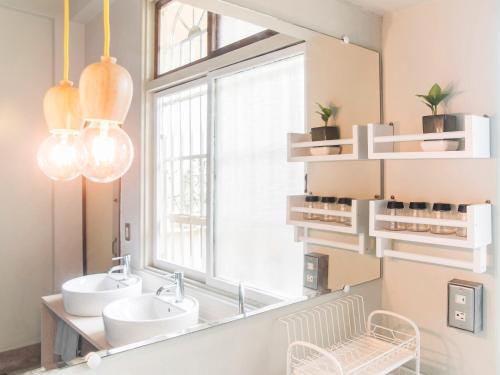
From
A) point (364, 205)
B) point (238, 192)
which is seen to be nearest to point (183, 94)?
point (238, 192)

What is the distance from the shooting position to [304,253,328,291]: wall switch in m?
1.70

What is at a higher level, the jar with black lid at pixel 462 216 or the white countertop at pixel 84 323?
the jar with black lid at pixel 462 216

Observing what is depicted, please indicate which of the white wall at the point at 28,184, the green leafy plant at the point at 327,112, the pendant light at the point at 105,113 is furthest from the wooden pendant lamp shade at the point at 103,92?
the green leafy plant at the point at 327,112

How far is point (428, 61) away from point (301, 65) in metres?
0.56

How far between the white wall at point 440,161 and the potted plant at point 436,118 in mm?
66

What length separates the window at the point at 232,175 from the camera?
54.6 inches

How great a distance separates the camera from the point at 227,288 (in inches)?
57.8

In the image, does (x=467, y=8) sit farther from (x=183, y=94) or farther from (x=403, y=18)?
(x=183, y=94)

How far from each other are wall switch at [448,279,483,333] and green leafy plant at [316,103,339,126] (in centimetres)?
Answer: 84

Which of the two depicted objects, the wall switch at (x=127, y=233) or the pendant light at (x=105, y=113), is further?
the wall switch at (x=127, y=233)

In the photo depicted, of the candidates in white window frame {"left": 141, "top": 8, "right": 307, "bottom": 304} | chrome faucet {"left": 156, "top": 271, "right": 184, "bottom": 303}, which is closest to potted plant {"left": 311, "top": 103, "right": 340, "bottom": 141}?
white window frame {"left": 141, "top": 8, "right": 307, "bottom": 304}

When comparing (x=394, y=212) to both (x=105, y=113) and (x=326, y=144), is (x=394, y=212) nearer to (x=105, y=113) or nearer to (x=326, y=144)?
(x=326, y=144)

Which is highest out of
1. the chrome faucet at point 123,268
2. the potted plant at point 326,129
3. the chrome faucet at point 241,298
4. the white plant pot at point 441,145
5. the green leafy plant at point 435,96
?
the green leafy plant at point 435,96

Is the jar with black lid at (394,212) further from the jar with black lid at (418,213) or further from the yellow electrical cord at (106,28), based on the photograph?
the yellow electrical cord at (106,28)
